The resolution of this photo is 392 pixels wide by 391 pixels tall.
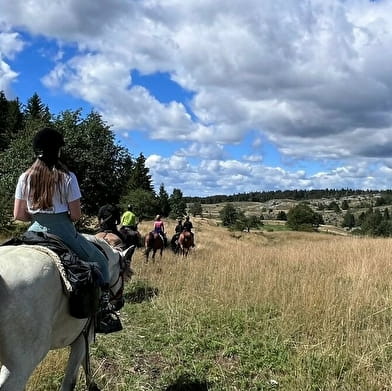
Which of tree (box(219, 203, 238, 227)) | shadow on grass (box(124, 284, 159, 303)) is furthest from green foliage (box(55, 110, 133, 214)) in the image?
tree (box(219, 203, 238, 227))

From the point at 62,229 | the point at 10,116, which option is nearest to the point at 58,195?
the point at 62,229

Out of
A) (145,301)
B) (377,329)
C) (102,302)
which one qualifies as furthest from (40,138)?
(145,301)

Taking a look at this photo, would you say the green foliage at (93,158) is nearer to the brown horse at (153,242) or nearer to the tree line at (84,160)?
the tree line at (84,160)

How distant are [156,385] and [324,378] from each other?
188cm

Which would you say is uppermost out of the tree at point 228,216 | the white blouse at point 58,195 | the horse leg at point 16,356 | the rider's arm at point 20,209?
the white blouse at point 58,195

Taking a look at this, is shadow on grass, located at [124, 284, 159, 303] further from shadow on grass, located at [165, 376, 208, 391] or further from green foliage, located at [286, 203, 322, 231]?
green foliage, located at [286, 203, 322, 231]

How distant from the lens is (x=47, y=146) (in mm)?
3766

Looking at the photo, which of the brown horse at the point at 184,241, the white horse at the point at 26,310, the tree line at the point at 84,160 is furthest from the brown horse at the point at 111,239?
the tree line at the point at 84,160

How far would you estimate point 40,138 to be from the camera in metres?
3.76

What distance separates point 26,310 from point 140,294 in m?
6.64

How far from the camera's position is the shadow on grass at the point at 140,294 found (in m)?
9.26

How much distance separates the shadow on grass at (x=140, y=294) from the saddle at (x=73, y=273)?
17.8ft

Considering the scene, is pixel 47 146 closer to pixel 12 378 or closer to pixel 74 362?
pixel 12 378

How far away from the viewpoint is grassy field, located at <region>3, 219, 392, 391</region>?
15.8 feet
